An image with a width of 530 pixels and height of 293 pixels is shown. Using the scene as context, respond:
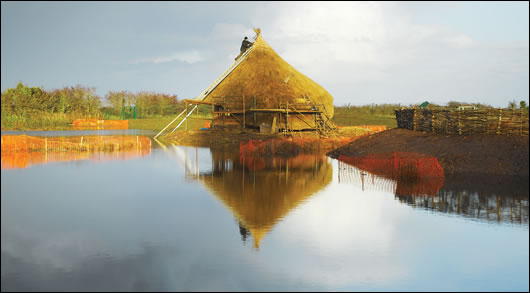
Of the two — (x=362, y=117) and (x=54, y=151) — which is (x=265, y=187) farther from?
(x=362, y=117)

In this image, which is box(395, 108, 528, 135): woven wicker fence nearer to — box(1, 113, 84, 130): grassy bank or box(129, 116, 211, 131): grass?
box(129, 116, 211, 131): grass

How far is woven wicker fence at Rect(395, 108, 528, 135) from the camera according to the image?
18406 mm

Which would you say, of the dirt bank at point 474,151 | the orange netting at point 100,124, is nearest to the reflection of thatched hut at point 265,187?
the dirt bank at point 474,151

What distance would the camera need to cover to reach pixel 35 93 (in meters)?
62.6

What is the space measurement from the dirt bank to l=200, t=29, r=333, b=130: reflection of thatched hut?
535 inches

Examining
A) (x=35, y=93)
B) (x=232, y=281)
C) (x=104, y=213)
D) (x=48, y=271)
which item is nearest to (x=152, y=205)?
(x=104, y=213)

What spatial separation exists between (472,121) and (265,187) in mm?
11062

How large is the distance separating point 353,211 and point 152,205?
5.67 m

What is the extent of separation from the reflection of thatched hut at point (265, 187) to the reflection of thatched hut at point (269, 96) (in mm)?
12838

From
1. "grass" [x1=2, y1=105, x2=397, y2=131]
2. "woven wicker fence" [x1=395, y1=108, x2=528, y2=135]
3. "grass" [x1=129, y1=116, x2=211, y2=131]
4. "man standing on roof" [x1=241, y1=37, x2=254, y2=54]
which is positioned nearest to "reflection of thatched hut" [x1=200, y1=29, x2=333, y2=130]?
"man standing on roof" [x1=241, y1=37, x2=254, y2=54]

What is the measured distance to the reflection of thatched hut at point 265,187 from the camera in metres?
10.8

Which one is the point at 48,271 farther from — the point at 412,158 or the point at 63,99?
the point at 63,99

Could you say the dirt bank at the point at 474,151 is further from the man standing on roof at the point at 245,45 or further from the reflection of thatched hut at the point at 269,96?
the man standing on roof at the point at 245,45

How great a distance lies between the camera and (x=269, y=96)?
3484 cm
